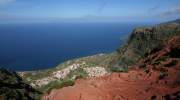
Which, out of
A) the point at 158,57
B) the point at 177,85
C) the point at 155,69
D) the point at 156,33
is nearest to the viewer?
the point at 177,85

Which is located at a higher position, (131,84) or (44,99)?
(131,84)

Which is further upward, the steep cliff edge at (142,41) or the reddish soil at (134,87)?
the reddish soil at (134,87)

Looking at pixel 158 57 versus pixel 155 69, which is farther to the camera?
pixel 158 57

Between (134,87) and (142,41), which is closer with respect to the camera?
(134,87)

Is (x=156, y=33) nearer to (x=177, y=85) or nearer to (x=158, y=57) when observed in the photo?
(x=158, y=57)

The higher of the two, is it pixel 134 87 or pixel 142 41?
pixel 134 87

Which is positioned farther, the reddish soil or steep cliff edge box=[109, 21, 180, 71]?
steep cliff edge box=[109, 21, 180, 71]

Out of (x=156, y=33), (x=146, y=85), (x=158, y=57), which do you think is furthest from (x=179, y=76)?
(x=156, y=33)

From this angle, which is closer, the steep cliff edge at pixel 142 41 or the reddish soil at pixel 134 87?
the reddish soil at pixel 134 87
